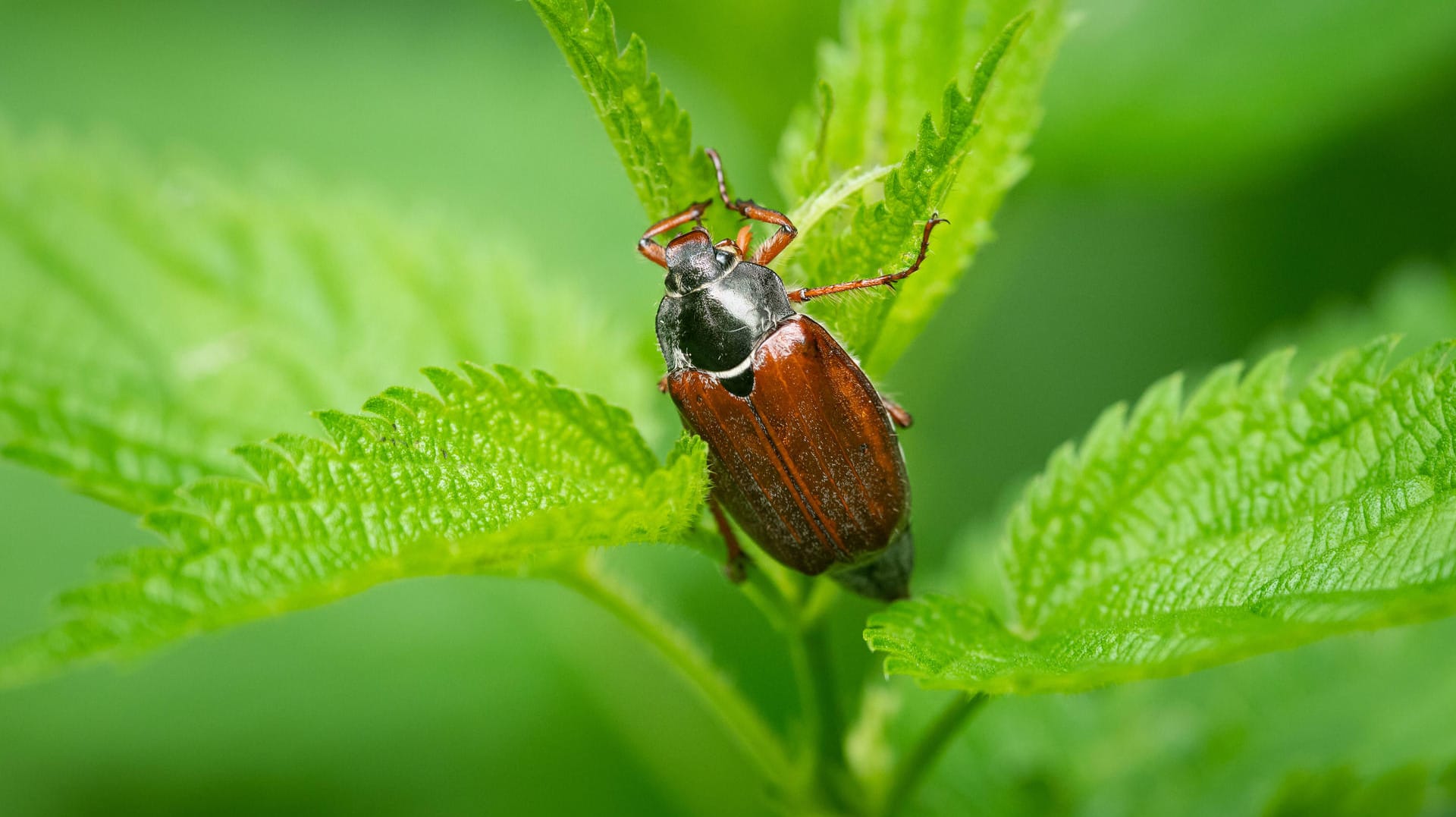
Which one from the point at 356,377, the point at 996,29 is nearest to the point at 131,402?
the point at 356,377

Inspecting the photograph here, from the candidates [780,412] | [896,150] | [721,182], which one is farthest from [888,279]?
[721,182]

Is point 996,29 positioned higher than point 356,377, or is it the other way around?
point 356,377

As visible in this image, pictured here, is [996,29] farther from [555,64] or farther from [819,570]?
[555,64]

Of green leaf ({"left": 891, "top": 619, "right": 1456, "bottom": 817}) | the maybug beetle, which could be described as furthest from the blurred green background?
the maybug beetle

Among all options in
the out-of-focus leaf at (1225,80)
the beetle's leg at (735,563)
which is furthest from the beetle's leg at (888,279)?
the out-of-focus leaf at (1225,80)

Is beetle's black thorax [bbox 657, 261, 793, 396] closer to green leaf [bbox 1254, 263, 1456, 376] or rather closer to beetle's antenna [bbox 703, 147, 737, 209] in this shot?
beetle's antenna [bbox 703, 147, 737, 209]
